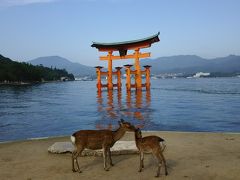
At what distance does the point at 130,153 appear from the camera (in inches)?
383

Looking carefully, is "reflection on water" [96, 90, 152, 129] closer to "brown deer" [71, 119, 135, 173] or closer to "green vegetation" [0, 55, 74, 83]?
"brown deer" [71, 119, 135, 173]

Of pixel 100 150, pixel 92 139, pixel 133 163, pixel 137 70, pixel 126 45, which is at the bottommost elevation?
pixel 133 163

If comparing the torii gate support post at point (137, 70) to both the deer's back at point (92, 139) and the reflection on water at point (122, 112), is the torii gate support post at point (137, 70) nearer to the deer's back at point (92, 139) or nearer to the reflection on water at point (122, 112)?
the reflection on water at point (122, 112)

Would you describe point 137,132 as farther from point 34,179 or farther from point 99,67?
point 99,67

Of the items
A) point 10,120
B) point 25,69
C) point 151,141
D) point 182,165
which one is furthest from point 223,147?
point 25,69

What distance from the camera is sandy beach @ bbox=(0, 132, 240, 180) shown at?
7.74 meters

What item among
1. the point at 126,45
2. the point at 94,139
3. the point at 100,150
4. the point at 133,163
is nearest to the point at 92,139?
the point at 94,139

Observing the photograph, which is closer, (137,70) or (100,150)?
(100,150)

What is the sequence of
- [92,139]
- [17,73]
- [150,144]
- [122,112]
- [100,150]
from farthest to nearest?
[17,73], [122,112], [100,150], [92,139], [150,144]

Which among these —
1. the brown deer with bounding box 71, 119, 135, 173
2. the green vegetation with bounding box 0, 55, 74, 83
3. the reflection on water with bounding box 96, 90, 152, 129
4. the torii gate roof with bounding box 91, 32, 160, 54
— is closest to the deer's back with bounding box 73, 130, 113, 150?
the brown deer with bounding box 71, 119, 135, 173

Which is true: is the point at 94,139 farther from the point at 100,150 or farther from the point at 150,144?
the point at 100,150

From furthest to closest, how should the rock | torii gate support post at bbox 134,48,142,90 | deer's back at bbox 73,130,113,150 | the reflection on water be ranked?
torii gate support post at bbox 134,48,142,90 → the reflection on water → the rock → deer's back at bbox 73,130,113,150

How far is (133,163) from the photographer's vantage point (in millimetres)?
8758

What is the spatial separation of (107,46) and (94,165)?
46.8 metres
